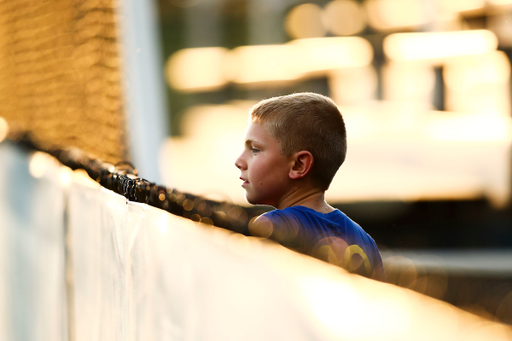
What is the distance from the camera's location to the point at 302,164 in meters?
1.98

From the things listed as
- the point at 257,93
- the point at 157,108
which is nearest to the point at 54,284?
the point at 157,108

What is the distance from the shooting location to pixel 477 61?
7.20m

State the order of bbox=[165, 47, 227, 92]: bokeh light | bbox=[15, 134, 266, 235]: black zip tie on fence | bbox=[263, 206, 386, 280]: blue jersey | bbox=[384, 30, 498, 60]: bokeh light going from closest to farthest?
bbox=[15, 134, 266, 235]: black zip tie on fence
bbox=[263, 206, 386, 280]: blue jersey
bbox=[165, 47, 227, 92]: bokeh light
bbox=[384, 30, 498, 60]: bokeh light

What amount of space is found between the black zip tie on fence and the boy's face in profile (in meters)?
0.42

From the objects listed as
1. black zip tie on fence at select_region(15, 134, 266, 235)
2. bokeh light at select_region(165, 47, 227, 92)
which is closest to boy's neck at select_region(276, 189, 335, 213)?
black zip tie on fence at select_region(15, 134, 266, 235)

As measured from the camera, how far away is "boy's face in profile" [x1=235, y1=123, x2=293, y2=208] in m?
1.98

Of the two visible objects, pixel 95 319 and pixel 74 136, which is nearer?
pixel 95 319

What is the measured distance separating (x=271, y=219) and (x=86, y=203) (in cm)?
68

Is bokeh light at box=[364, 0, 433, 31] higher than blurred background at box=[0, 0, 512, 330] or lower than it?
higher

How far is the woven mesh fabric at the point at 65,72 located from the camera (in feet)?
18.6

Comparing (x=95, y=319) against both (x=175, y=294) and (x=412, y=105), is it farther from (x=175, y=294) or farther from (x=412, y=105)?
(x=412, y=105)

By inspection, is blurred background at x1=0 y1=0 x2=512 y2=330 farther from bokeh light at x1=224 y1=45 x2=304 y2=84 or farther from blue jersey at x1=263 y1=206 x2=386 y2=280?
blue jersey at x1=263 y1=206 x2=386 y2=280

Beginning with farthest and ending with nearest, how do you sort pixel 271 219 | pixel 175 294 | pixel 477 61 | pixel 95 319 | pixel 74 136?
pixel 477 61 < pixel 74 136 < pixel 95 319 < pixel 271 219 < pixel 175 294

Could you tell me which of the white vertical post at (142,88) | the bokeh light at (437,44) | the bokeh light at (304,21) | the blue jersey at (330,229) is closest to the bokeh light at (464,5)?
the bokeh light at (437,44)
